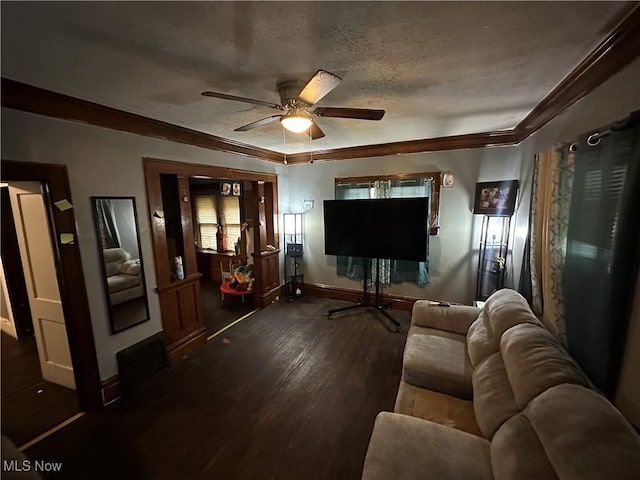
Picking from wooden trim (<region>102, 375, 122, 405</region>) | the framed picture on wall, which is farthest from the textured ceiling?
wooden trim (<region>102, 375, 122, 405</region>)

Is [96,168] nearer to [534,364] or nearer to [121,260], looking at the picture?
[121,260]

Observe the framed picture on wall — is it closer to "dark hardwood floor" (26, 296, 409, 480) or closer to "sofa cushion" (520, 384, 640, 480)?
"dark hardwood floor" (26, 296, 409, 480)

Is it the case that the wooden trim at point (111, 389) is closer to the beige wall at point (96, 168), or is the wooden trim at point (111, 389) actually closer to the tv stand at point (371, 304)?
the beige wall at point (96, 168)

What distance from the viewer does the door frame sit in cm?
183

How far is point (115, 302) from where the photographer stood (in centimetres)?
230

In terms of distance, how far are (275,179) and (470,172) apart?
2817 millimetres

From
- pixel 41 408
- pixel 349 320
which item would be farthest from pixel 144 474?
pixel 349 320

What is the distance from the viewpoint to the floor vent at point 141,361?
231 centimetres

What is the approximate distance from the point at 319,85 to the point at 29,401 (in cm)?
345

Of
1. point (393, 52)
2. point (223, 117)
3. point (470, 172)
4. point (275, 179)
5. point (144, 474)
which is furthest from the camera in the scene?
point (275, 179)

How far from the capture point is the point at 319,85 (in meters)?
1.43

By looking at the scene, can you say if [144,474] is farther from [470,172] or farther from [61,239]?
[470,172]

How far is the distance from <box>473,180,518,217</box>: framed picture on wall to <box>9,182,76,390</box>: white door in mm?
4228

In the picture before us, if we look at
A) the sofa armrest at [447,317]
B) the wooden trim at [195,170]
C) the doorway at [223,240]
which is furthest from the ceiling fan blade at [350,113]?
the doorway at [223,240]
